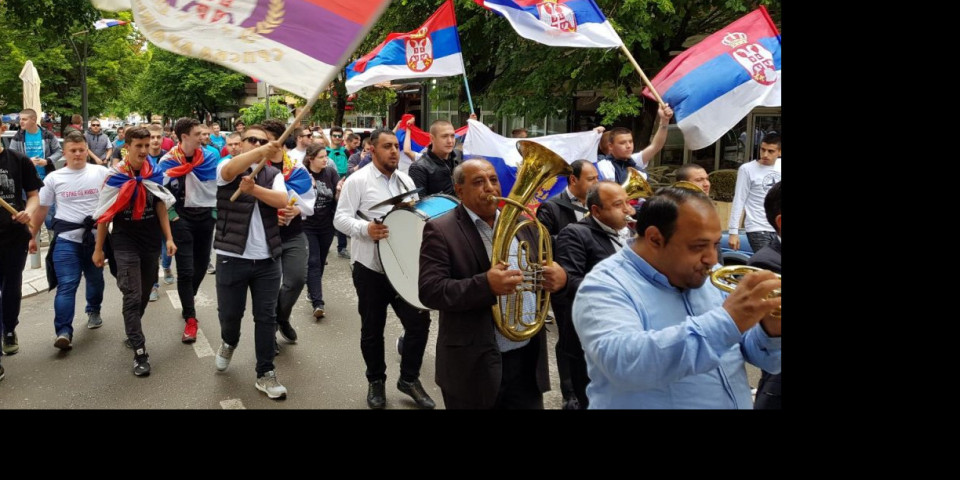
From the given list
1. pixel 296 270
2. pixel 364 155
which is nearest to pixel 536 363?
pixel 296 270

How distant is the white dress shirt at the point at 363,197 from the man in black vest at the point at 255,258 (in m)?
0.43

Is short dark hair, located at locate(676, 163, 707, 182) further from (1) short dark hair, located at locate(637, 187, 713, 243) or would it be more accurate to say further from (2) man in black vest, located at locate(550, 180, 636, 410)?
(1) short dark hair, located at locate(637, 187, 713, 243)

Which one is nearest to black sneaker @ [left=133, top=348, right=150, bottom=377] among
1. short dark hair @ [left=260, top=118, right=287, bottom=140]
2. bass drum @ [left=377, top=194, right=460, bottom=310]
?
short dark hair @ [left=260, top=118, right=287, bottom=140]

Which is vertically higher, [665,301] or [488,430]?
[665,301]

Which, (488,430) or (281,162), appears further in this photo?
(281,162)

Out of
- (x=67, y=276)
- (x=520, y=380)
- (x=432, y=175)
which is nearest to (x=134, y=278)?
(x=67, y=276)

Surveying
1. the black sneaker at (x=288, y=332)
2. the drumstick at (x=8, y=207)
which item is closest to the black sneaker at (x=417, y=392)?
the black sneaker at (x=288, y=332)

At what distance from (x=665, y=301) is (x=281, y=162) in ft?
14.3

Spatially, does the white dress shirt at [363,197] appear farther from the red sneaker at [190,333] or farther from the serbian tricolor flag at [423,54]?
the serbian tricolor flag at [423,54]

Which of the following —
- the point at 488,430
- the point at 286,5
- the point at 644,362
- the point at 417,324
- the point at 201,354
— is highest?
the point at 286,5

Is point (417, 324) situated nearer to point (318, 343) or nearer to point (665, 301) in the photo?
point (318, 343)

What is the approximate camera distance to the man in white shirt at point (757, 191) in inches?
262

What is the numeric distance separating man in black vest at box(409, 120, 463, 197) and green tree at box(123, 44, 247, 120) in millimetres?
33856

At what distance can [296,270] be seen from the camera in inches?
238
